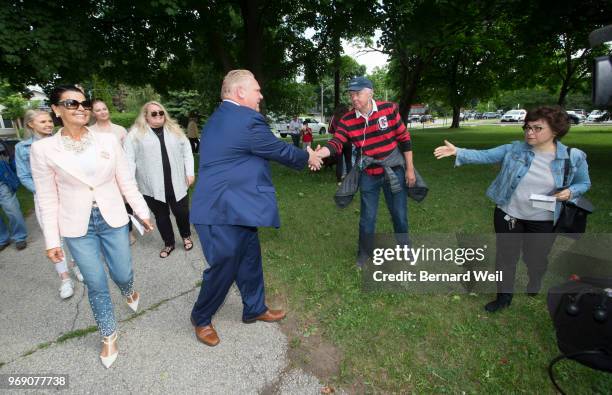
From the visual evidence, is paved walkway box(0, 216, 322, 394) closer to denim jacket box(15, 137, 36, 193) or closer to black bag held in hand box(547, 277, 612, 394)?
denim jacket box(15, 137, 36, 193)

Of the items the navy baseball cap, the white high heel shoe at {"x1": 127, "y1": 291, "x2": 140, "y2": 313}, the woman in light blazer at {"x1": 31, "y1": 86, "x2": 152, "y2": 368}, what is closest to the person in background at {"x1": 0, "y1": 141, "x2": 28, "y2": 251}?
the white high heel shoe at {"x1": 127, "y1": 291, "x2": 140, "y2": 313}

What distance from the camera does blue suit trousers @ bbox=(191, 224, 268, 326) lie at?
9.15ft

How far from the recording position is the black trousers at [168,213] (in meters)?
4.81

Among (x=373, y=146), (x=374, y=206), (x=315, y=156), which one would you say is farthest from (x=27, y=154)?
(x=374, y=206)

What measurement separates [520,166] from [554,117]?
19.1 inches

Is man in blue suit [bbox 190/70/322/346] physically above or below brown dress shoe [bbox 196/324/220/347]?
above

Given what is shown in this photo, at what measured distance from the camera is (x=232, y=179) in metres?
2.72

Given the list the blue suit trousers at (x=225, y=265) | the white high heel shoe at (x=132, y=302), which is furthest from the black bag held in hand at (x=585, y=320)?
the white high heel shoe at (x=132, y=302)

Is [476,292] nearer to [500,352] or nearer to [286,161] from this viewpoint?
[500,352]

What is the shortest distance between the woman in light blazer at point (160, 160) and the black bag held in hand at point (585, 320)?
4.26 m

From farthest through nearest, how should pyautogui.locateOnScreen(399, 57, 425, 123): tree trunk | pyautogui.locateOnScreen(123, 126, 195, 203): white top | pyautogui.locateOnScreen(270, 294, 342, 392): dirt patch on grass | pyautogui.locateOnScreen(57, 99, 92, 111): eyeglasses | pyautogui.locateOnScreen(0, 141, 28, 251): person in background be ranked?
pyautogui.locateOnScreen(399, 57, 425, 123): tree trunk → pyautogui.locateOnScreen(0, 141, 28, 251): person in background → pyautogui.locateOnScreen(123, 126, 195, 203): white top → pyautogui.locateOnScreen(270, 294, 342, 392): dirt patch on grass → pyautogui.locateOnScreen(57, 99, 92, 111): eyeglasses

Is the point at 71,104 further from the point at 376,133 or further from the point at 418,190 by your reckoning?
the point at 418,190

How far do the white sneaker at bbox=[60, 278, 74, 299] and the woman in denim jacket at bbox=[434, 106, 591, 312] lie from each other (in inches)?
166

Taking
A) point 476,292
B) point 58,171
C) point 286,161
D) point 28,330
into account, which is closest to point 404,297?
point 476,292
